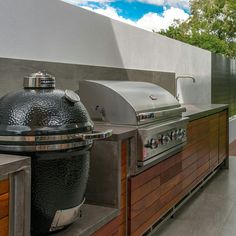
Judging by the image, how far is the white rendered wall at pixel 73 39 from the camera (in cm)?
259

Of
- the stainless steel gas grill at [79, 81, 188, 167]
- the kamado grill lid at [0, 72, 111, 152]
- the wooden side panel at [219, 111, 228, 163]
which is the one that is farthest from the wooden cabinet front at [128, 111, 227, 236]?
the kamado grill lid at [0, 72, 111, 152]

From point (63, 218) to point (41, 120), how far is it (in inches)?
17.5

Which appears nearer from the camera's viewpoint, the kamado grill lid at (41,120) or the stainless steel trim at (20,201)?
the stainless steel trim at (20,201)

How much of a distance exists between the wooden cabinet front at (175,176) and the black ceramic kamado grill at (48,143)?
893 millimetres

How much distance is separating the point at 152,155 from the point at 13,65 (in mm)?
1105

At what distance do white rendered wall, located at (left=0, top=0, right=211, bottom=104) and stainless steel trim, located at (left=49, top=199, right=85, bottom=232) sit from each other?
1193mm

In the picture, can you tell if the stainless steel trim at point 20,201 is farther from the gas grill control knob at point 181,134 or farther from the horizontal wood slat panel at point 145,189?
the gas grill control knob at point 181,134

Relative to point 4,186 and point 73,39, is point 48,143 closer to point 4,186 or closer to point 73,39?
point 4,186

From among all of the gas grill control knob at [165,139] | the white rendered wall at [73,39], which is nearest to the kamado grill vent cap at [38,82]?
the white rendered wall at [73,39]

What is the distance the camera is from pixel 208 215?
3781 mm

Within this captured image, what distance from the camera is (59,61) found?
303 cm

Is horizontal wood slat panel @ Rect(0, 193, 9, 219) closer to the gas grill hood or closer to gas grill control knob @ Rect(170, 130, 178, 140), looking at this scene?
the gas grill hood

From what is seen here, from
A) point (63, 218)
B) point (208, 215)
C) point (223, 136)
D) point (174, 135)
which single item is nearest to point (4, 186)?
point (63, 218)

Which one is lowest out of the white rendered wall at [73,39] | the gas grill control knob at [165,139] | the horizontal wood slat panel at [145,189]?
the horizontal wood slat panel at [145,189]
